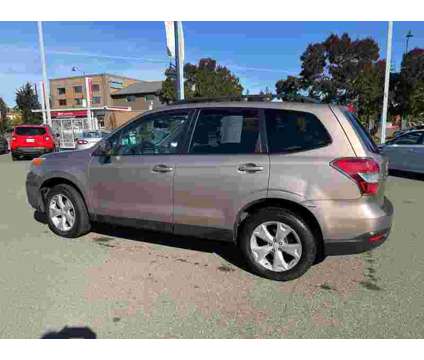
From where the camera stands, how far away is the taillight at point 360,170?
317cm

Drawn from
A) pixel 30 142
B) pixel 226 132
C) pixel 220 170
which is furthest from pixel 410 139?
pixel 30 142

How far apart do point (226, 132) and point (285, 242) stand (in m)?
1.28

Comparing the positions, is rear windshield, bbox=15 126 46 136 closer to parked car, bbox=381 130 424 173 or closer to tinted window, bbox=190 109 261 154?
parked car, bbox=381 130 424 173

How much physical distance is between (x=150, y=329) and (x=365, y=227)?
2.09 metres

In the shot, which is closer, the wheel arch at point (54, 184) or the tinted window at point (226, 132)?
the tinted window at point (226, 132)

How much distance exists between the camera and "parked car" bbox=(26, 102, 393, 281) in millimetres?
3242

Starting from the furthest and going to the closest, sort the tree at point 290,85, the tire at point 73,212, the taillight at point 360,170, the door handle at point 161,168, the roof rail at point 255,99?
the tree at point 290,85, the tire at point 73,212, the door handle at point 161,168, the roof rail at point 255,99, the taillight at point 360,170

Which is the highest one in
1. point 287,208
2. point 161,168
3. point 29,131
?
point 29,131

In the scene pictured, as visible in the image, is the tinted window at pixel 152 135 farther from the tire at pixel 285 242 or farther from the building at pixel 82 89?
the building at pixel 82 89

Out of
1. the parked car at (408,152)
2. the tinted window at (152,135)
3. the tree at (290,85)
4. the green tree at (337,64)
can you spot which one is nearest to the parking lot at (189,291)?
the tinted window at (152,135)

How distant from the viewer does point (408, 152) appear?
973cm

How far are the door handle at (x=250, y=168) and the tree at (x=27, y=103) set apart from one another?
53248 millimetres

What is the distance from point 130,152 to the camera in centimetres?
417

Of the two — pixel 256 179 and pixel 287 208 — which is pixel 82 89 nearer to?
pixel 256 179
